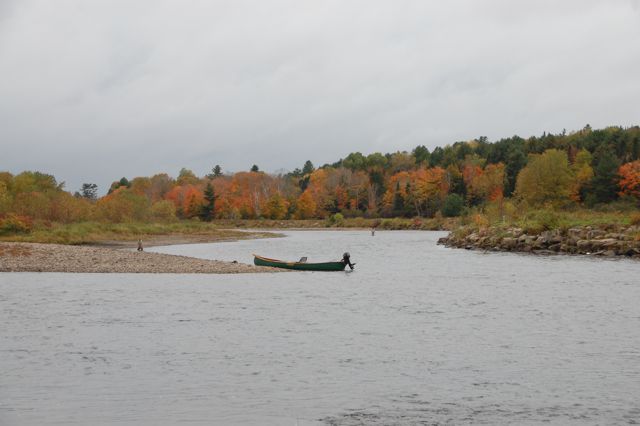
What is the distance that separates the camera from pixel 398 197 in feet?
471

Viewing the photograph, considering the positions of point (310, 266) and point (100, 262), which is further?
point (100, 262)

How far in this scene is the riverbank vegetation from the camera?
72.7 meters

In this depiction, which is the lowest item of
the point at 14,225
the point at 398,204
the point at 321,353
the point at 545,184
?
the point at 321,353

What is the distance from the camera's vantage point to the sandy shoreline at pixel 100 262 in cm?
4081

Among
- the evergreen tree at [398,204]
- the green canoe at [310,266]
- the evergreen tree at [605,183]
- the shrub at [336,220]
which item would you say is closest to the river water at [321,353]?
the green canoe at [310,266]

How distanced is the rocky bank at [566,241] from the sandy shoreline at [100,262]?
2519cm

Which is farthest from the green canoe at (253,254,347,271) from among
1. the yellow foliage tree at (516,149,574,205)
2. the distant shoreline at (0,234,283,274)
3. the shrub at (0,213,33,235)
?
the yellow foliage tree at (516,149,574,205)

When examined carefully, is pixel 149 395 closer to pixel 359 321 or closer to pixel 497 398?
pixel 497 398

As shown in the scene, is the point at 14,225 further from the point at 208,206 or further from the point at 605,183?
the point at 605,183

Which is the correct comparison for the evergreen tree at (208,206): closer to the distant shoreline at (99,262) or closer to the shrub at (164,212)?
the shrub at (164,212)

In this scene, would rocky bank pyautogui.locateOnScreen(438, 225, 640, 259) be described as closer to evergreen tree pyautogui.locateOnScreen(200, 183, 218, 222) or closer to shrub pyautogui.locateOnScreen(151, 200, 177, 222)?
shrub pyautogui.locateOnScreen(151, 200, 177, 222)

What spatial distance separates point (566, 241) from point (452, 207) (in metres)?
76.4

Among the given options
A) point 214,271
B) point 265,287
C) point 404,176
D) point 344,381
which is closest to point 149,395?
point 344,381

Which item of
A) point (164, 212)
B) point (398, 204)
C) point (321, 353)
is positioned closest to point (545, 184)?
point (398, 204)
